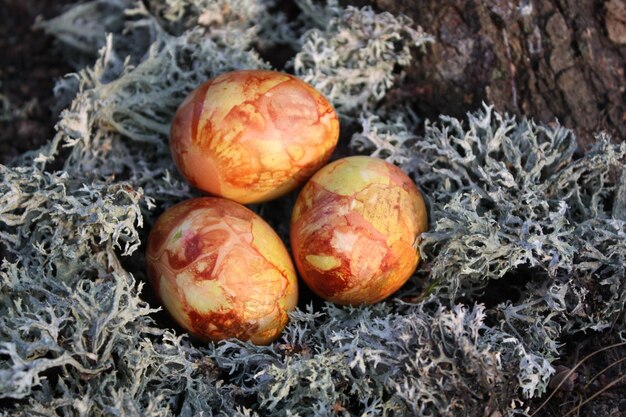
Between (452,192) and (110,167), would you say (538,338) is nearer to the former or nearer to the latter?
(452,192)

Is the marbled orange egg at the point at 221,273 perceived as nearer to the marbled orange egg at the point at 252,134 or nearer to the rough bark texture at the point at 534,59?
the marbled orange egg at the point at 252,134

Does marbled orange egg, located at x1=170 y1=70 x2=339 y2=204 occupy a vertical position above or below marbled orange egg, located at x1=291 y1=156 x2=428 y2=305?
above

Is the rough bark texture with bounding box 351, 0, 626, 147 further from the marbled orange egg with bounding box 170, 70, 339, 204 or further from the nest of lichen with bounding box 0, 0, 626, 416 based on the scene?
the marbled orange egg with bounding box 170, 70, 339, 204

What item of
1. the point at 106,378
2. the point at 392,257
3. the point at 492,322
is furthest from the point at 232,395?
the point at 492,322

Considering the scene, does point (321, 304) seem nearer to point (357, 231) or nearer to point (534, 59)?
point (357, 231)

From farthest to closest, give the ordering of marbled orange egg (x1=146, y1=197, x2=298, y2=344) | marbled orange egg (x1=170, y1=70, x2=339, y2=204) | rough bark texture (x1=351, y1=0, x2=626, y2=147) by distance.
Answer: rough bark texture (x1=351, y1=0, x2=626, y2=147) → marbled orange egg (x1=170, y1=70, x2=339, y2=204) → marbled orange egg (x1=146, y1=197, x2=298, y2=344)

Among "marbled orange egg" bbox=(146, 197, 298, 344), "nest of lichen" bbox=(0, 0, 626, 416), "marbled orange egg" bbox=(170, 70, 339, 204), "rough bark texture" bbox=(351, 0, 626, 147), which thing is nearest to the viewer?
"nest of lichen" bbox=(0, 0, 626, 416)

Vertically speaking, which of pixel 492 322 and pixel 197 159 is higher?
pixel 197 159

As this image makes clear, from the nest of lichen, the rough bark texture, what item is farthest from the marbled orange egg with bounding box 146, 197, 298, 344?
the rough bark texture
